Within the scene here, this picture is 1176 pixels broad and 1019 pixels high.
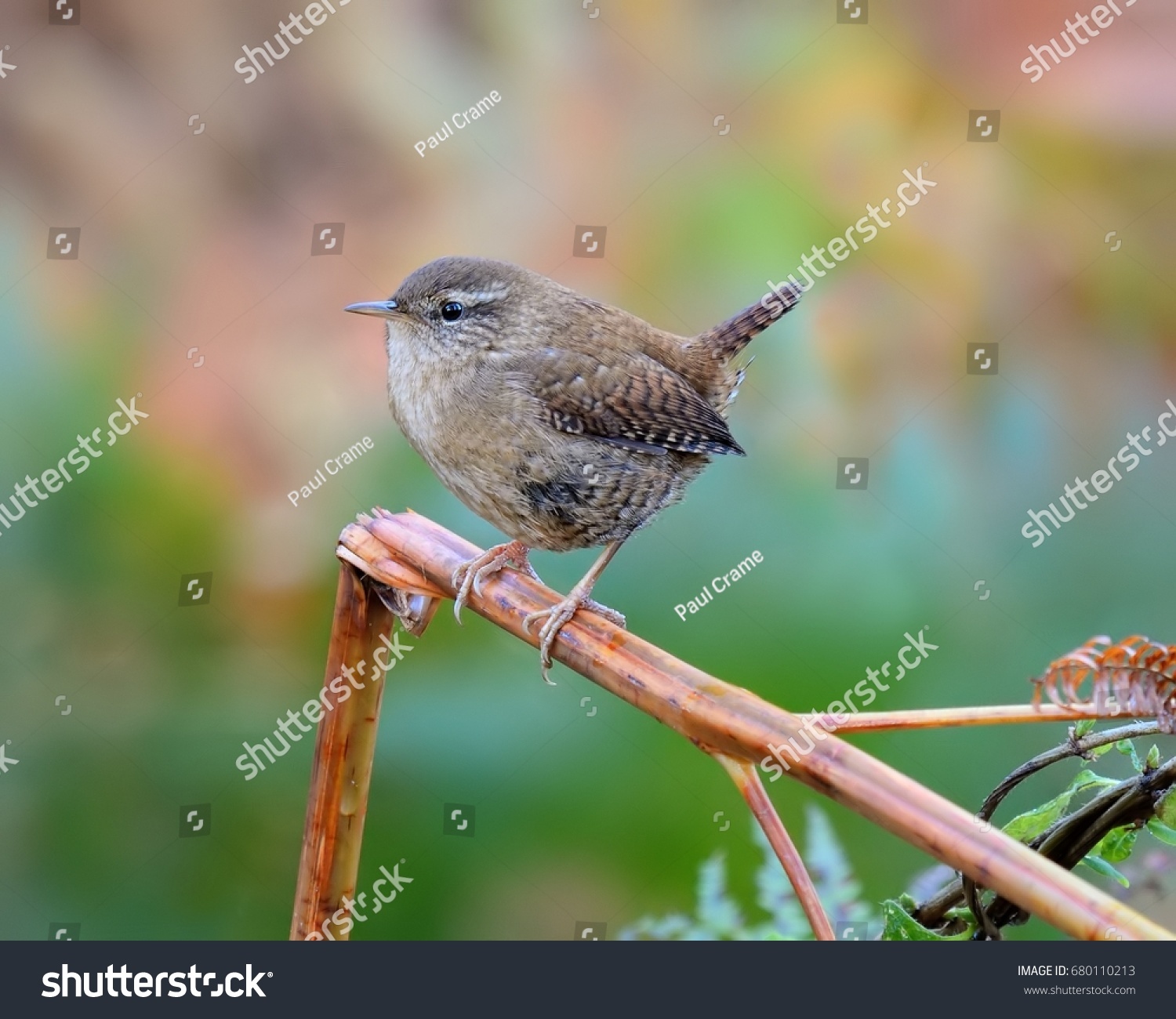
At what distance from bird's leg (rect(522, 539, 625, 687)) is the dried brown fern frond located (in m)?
0.68

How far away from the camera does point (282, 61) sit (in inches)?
148

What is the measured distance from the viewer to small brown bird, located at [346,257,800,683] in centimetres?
242

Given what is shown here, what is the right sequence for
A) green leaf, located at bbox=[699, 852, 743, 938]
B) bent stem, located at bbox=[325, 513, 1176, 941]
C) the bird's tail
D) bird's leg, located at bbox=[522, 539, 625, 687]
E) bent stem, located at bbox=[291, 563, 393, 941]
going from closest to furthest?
1. bent stem, located at bbox=[325, 513, 1176, 941]
2. bent stem, located at bbox=[291, 563, 393, 941]
3. bird's leg, located at bbox=[522, 539, 625, 687]
4. green leaf, located at bbox=[699, 852, 743, 938]
5. the bird's tail

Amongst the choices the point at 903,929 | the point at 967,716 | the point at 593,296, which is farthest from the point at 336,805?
the point at 593,296

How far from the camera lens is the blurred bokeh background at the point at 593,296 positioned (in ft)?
10.3

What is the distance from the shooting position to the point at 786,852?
1.22 meters

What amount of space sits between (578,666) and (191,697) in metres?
1.90

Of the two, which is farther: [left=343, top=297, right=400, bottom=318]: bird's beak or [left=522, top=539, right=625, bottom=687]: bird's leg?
[left=343, top=297, right=400, bottom=318]: bird's beak

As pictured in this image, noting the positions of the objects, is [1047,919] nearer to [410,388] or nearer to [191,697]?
[410,388]

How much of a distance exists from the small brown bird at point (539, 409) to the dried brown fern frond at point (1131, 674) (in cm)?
120

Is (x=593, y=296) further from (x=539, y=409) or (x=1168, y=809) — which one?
(x=1168, y=809)

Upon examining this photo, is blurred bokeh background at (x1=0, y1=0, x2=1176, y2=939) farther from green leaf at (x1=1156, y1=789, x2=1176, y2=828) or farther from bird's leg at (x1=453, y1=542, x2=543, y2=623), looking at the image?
green leaf at (x1=1156, y1=789, x2=1176, y2=828)

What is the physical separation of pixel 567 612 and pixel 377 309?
2.70 feet

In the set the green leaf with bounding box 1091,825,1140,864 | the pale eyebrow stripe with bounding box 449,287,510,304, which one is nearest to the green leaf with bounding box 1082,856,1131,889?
the green leaf with bounding box 1091,825,1140,864
